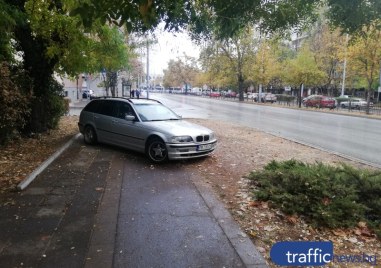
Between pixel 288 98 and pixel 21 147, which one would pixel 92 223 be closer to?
pixel 21 147

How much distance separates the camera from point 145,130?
909cm

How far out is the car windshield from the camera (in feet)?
31.8

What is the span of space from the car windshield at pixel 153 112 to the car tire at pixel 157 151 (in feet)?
3.22

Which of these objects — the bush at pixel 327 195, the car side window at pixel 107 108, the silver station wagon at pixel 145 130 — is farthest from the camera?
the car side window at pixel 107 108

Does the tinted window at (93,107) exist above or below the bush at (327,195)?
above

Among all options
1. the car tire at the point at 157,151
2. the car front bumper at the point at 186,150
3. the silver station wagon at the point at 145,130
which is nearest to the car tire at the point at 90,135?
the silver station wagon at the point at 145,130

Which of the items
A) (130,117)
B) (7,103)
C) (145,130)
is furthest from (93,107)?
(145,130)

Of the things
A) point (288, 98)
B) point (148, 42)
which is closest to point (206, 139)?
point (148, 42)

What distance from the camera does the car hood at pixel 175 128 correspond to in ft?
28.5

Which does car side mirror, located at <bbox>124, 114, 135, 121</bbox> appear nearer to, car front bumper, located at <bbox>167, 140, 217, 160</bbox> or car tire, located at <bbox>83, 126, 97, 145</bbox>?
car front bumper, located at <bbox>167, 140, 217, 160</bbox>

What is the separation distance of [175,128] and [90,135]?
351cm

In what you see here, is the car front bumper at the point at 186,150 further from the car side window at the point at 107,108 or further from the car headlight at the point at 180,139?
the car side window at the point at 107,108

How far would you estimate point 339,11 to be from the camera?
17.4 ft

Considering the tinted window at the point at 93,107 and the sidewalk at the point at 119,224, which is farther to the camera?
the tinted window at the point at 93,107
